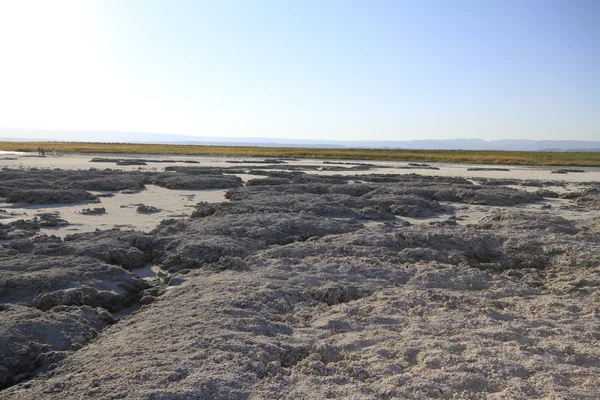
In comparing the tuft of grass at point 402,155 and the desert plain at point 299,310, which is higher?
the tuft of grass at point 402,155

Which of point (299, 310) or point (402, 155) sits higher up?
point (402, 155)

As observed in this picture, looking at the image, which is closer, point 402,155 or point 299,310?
point 299,310

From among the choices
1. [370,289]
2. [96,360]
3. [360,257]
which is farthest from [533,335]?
[96,360]

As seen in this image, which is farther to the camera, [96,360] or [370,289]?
[370,289]

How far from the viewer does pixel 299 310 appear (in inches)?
247

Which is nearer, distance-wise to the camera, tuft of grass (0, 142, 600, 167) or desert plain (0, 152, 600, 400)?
desert plain (0, 152, 600, 400)

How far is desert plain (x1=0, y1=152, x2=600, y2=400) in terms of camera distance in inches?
176

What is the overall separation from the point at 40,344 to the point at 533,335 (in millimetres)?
5179

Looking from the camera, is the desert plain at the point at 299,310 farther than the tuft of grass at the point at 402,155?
No

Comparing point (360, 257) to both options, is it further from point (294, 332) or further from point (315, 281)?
point (294, 332)

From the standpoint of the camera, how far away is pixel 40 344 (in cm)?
514

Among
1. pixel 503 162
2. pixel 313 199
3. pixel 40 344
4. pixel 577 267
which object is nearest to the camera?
pixel 40 344

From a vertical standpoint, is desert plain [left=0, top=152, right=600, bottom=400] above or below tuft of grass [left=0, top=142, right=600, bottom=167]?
below

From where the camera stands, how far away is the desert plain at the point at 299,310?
446 cm
